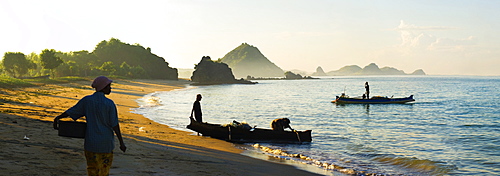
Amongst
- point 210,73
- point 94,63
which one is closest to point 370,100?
point 94,63

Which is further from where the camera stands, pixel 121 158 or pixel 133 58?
pixel 133 58

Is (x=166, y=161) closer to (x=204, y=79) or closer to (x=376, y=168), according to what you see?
(x=376, y=168)

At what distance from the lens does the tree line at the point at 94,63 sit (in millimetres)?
74688

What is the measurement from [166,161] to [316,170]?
4.64m

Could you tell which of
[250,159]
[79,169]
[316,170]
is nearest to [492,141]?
[316,170]

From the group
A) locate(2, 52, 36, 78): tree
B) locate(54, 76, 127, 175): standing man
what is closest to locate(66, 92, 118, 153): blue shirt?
locate(54, 76, 127, 175): standing man

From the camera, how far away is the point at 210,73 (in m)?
142

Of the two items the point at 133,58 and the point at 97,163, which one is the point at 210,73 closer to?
the point at 133,58

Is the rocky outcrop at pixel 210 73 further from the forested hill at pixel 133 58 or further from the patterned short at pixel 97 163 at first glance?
the patterned short at pixel 97 163

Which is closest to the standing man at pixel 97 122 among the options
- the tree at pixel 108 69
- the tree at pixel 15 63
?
the tree at pixel 15 63

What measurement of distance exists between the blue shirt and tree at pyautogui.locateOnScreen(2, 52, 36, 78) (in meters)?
83.4

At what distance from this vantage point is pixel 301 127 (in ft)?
77.3

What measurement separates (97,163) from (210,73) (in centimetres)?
13740

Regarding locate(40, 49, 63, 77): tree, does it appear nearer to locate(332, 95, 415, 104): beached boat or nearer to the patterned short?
locate(332, 95, 415, 104): beached boat
